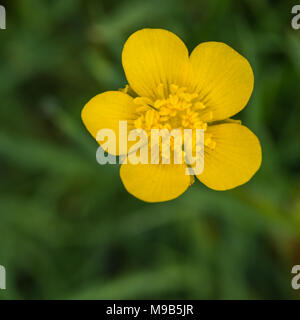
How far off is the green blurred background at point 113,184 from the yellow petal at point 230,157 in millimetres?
582

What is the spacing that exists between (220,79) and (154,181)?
381mm

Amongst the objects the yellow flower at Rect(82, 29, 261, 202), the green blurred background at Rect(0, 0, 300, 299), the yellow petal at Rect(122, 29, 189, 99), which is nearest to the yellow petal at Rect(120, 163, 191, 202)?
the yellow flower at Rect(82, 29, 261, 202)

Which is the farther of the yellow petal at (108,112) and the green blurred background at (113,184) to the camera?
the green blurred background at (113,184)

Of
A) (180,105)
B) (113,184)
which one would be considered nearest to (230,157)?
(180,105)

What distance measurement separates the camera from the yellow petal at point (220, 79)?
1.40 metres

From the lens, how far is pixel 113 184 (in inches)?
98.3

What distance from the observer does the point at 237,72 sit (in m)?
1.41

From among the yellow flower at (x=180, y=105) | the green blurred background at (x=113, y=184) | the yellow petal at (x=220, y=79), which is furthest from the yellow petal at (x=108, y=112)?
the green blurred background at (x=113, y=184)

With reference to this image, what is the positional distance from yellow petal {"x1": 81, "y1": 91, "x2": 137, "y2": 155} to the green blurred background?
56 centimetres

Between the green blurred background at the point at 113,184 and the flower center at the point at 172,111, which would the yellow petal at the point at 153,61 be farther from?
the green blurred background at the point at 113,184

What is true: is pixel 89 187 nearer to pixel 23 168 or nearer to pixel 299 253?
pixel 23 168

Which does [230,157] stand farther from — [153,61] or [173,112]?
[153,61]
